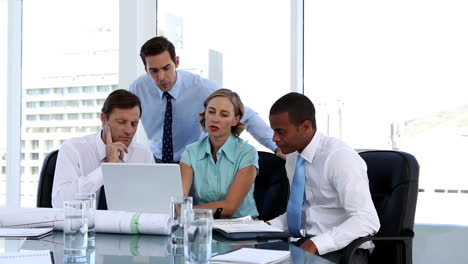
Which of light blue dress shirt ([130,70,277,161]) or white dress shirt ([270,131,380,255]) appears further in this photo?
light blue dress shirt ([130,70,277,161])

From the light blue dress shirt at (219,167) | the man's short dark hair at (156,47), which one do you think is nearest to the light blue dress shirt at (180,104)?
the man's short dark hair at (156,47)

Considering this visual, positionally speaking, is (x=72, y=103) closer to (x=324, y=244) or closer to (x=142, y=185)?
(x=142, y=185)

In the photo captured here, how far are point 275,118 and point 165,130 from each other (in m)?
1.23

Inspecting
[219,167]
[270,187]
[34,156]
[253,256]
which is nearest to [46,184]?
[219,167]

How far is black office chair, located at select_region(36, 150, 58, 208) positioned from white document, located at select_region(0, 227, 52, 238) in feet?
2.57

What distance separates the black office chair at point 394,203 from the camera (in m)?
2.51

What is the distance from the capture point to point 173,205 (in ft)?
6.00

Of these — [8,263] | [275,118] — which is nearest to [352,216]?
[275,118]

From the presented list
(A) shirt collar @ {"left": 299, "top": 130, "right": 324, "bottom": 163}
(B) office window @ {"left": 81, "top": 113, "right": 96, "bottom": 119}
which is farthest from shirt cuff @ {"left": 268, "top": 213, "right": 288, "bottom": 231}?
(B) office window @ {"left": 81, "top": 113, "right": 96, "bottom": 119}

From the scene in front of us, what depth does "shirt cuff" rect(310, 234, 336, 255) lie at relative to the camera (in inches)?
91.4

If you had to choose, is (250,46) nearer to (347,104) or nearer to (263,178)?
(347,104)

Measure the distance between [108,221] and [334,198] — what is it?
0.97 metres

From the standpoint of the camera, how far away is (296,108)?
8.63 feet

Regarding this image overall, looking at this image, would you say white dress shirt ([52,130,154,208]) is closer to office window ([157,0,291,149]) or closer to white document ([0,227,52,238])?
white document ([0,227,52,238])
